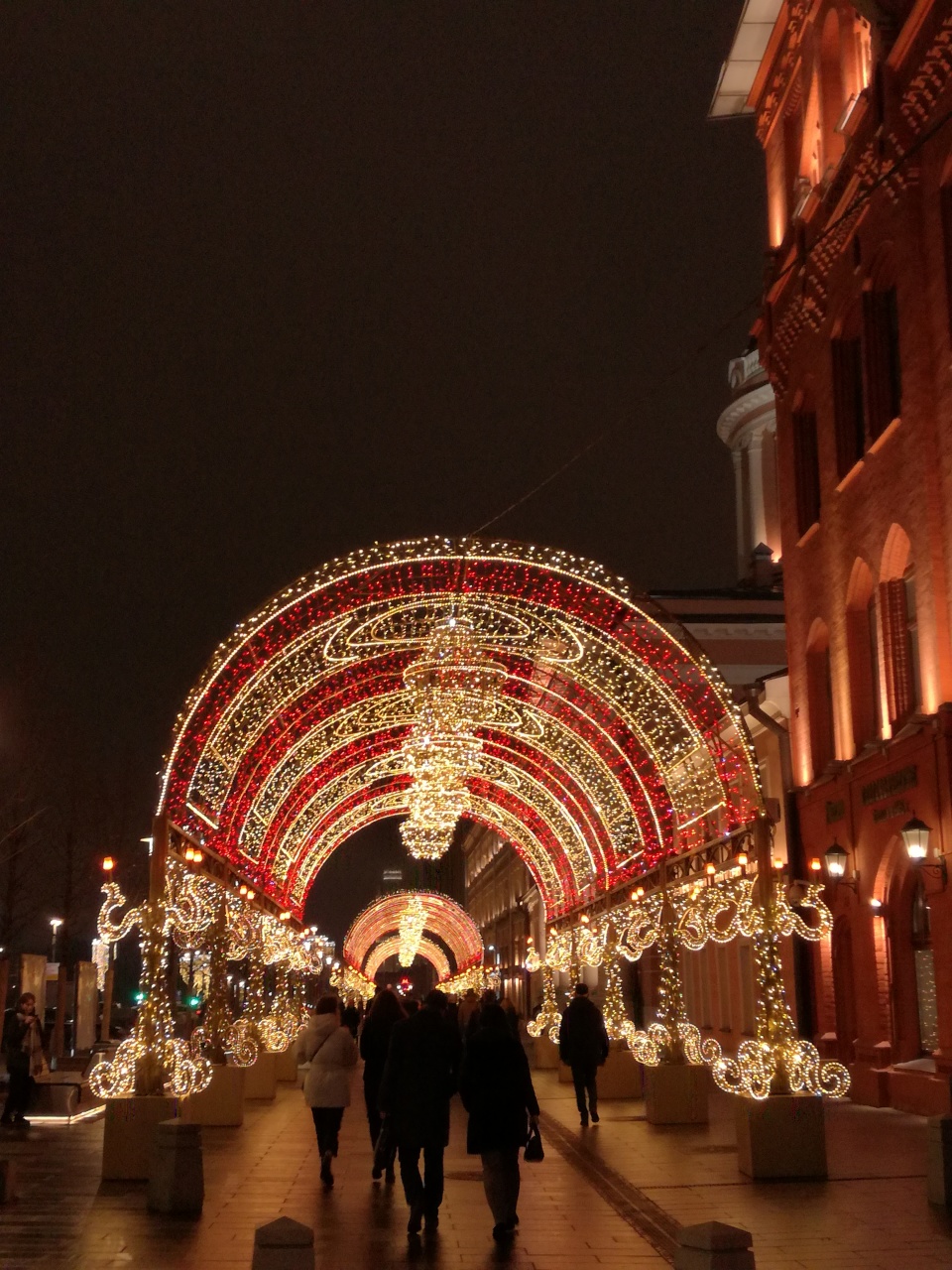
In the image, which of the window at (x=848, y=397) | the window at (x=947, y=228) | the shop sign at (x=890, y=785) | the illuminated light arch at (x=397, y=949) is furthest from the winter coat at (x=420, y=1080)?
the illuminated light arch at (x=397, y=949)

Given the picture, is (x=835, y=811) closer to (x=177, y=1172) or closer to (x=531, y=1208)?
(x=531, y=1208)

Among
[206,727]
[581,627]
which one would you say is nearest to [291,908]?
[581,627]

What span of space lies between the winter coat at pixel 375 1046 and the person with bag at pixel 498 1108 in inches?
148

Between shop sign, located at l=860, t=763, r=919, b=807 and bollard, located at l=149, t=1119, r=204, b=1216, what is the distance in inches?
485

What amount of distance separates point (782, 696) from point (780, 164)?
34.1 ft

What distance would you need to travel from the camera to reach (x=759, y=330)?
29.7 m

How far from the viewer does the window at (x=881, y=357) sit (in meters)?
23.8

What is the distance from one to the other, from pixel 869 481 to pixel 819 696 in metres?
4.80

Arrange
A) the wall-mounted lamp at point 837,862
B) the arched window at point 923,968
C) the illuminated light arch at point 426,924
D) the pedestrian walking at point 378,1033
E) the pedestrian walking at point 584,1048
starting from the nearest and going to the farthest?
the pedestrian walking at point 378,1033
the pedestrian walking at point 584,1048
the arched window at point 923,968
the wall-mounted lamp at point 837,862
the illuminated light arch at point 426,924

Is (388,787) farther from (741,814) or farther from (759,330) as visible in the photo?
(741,814)

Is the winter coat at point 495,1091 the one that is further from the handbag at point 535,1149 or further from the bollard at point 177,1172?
the bollard at point 177,1172

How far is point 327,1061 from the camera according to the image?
14.4 m

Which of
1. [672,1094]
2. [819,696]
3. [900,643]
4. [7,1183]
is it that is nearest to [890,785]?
[900,643]

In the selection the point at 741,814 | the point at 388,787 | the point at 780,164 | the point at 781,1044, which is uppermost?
the point at 780,164
